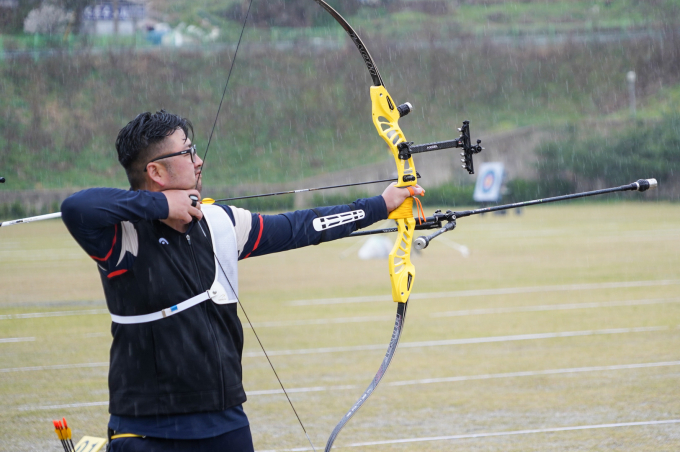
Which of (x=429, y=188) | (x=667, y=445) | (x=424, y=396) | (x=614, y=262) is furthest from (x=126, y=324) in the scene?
(x=429, y=188)

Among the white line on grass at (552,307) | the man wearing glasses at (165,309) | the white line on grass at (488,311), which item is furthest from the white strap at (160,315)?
the white line on grass at (552,307)

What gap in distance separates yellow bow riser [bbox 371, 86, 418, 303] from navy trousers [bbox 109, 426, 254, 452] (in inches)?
30.5

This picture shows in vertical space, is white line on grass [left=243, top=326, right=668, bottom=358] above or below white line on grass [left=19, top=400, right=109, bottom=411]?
below

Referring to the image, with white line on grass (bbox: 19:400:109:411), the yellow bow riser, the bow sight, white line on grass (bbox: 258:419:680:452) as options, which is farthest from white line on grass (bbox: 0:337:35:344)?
the bow sight

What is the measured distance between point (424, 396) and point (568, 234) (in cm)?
1320

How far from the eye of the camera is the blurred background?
97.3 feet

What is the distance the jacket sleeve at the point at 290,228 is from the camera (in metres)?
2.17

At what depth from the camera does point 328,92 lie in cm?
3559

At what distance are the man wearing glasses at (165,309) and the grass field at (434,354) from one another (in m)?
2.28

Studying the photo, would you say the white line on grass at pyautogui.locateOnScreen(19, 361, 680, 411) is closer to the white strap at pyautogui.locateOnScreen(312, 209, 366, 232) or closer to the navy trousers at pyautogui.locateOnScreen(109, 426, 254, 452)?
the white strap at pyautogui.locateOnScreen(312, 209, 366, 232)

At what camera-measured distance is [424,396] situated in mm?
5164

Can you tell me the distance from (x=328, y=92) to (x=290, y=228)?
33821mm

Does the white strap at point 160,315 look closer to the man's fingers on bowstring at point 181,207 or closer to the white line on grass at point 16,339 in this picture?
the man's fingers on bowstring at point 181,207

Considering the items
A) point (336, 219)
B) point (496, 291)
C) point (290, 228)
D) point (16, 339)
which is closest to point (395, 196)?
point (336, 219)
